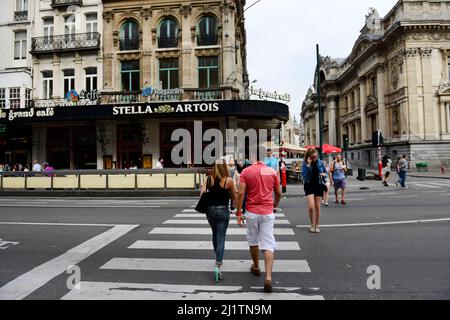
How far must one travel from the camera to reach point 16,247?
6.41 m

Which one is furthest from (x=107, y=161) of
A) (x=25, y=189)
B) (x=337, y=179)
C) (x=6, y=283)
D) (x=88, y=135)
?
(x=6, y=283)

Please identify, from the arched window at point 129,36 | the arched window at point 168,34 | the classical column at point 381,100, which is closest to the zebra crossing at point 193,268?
the arched window at point 168,34

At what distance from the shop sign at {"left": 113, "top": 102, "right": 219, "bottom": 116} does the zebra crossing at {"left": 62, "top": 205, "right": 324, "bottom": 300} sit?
1351cm

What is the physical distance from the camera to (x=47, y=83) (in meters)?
25.4

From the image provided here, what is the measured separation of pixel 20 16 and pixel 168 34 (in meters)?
12.5

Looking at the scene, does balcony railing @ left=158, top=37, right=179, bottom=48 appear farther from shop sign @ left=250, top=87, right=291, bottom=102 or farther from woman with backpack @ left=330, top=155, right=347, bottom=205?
woman with backpack @ left=330, top=155, right=347, bottom=205

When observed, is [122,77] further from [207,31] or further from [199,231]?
[199,231]

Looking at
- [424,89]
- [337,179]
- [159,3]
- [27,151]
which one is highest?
[159,3]

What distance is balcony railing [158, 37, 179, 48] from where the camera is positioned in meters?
23.7

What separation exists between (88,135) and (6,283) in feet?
70.8

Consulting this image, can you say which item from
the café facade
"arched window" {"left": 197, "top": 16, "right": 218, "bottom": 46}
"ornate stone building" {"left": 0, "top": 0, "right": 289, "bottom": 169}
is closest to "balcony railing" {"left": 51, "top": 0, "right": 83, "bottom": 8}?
"ornate stone building" {"left": 0, "top": 0, "right": 289, "bottom": 169}

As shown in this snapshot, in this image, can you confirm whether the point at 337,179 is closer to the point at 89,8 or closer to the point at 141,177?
the point at 141,177

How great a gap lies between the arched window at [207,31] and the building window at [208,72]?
45.0 inches
